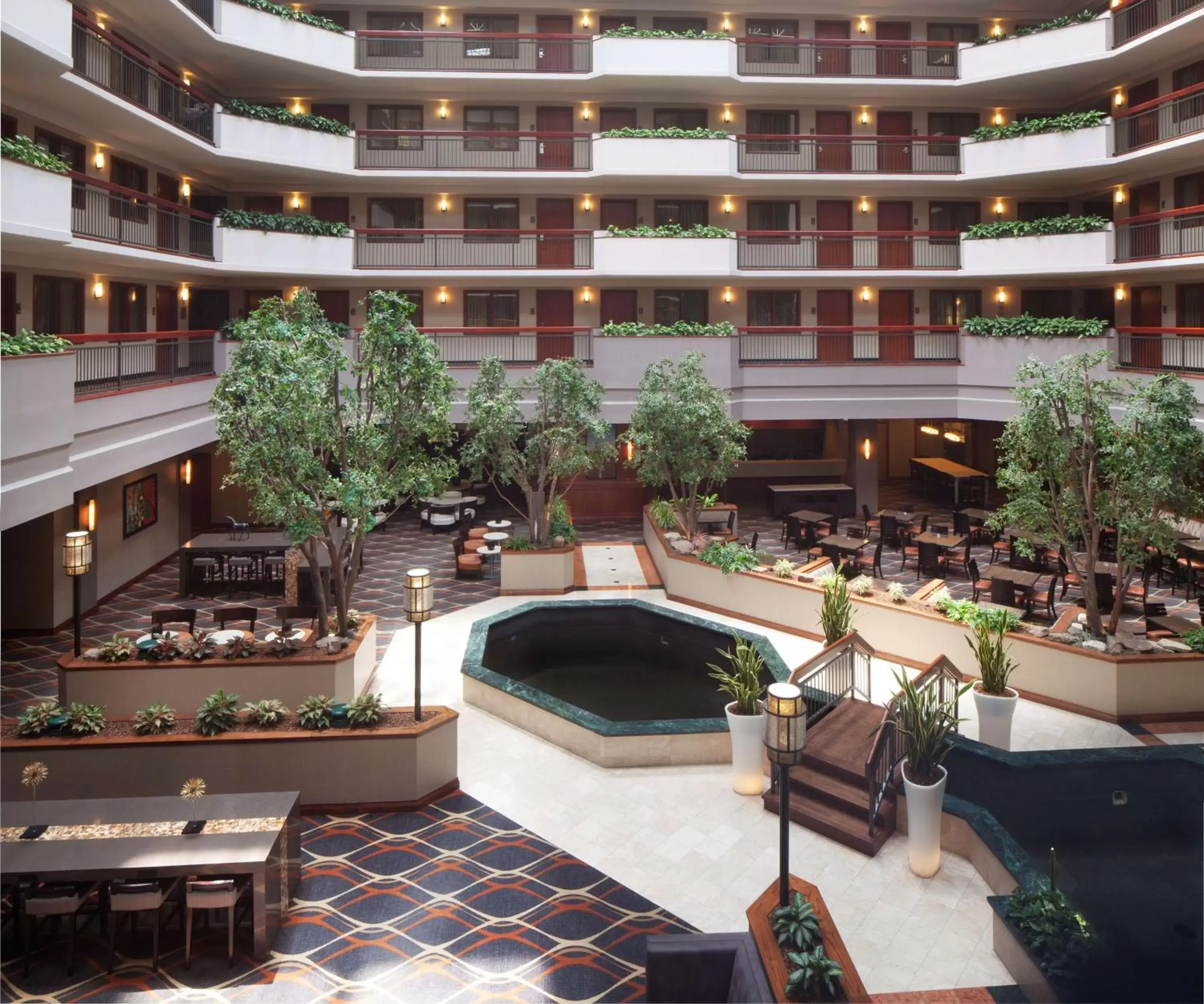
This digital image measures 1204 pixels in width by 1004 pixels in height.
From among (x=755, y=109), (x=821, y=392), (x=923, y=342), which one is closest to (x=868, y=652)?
(x=821, y=392)

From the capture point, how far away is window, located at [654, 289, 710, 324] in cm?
2769

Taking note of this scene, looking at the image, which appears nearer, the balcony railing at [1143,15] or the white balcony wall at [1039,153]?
the balcony railing at [1143,15]

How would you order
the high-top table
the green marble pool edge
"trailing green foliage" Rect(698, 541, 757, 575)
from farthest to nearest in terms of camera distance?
"trailing green foliage" Rect(698, 541, 757, 575), the green marble pool edge, the high-top table

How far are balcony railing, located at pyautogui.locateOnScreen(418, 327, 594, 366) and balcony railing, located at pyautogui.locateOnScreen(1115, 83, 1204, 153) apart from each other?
1390 centimetres

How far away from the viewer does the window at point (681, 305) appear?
27.7m

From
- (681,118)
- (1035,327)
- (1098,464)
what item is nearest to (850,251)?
(1035,327)

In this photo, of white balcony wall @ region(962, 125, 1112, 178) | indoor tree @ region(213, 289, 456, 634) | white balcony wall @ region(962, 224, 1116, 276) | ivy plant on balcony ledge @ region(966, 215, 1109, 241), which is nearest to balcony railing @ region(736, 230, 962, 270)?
ivy plant on balcony ledge @ region(966, 215, 1109, 241)

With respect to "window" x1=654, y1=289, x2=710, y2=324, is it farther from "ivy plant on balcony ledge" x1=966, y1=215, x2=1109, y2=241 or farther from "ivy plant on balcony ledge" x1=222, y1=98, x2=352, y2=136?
"ivy plant on balcony ledge" x1=222, y1=98, x2=352, y2=136

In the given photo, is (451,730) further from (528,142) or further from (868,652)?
(528,142)

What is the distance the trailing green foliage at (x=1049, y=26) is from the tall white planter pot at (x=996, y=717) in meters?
19.6

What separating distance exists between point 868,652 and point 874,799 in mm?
3714

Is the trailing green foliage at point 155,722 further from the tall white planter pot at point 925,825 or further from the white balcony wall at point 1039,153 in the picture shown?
the white balcony wall at point 1039,153

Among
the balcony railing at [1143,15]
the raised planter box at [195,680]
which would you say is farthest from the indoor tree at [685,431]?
the balcony railing at [1143,15]

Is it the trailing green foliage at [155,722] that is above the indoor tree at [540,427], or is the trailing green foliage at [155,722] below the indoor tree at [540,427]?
below
